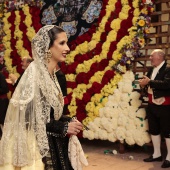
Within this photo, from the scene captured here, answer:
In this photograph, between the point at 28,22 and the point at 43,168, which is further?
the point at 28,22

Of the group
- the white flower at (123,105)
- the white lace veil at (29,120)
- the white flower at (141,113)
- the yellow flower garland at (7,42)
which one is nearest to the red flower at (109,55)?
the white flower at (123,105)

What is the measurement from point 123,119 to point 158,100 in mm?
674

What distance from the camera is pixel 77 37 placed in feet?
17.3

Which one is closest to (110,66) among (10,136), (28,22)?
(28,22)

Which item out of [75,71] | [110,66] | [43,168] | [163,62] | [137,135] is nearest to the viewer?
[43,168]

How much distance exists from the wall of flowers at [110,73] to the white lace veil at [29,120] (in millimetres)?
2586

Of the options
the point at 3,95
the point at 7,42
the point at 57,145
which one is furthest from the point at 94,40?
the point at 57,145

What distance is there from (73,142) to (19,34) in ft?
14.1

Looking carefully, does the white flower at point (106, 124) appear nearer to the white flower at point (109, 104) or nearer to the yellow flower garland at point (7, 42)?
the white flower at point (109, 104)

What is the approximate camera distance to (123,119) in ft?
14.9

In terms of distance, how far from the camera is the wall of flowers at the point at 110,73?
452cm

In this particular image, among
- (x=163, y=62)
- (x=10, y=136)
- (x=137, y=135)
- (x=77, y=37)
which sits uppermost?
(x=77, y=37)

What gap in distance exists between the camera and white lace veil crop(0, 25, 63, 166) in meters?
1.93

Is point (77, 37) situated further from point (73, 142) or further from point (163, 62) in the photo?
point (73, 142)
